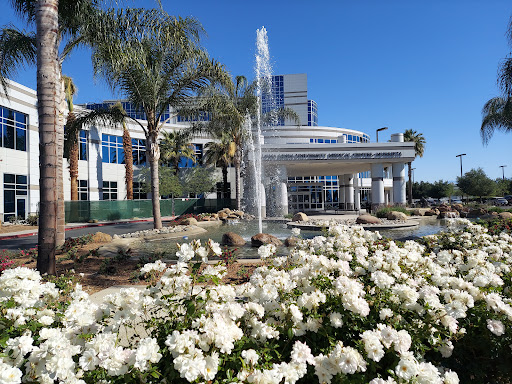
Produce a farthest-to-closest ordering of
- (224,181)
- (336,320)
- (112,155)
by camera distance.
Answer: (224,181) < (112,155) < (336,320)

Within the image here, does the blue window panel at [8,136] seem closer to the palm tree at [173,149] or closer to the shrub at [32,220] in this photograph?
the shrub at [32,220]

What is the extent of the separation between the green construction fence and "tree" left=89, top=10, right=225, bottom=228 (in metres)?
15.5

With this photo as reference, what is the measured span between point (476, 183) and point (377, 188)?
32784mm

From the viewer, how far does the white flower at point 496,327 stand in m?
2.34

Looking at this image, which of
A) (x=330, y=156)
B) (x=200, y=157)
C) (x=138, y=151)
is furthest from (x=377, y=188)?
(x=138, y=151)

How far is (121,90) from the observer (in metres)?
14.3

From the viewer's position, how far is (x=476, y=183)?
5100cm

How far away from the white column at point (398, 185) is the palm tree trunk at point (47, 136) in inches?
1150

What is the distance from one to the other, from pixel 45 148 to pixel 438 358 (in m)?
8.16

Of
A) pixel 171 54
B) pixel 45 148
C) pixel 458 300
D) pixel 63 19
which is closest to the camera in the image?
pixel 458 300

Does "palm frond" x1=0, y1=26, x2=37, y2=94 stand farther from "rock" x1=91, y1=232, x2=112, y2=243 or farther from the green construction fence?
the green construction fence

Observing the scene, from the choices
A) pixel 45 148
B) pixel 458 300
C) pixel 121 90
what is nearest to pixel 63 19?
pixel 121 90

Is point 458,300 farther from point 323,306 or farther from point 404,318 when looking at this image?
point 323,306

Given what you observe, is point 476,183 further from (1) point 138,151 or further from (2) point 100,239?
(2) point 100,239
